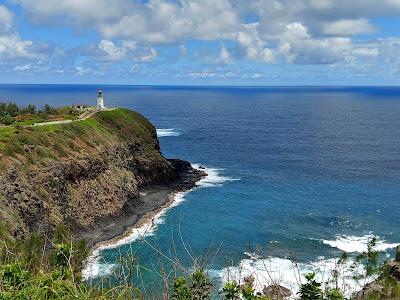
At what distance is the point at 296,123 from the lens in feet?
593

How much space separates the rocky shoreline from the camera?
5847cm

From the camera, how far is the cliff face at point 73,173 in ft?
178

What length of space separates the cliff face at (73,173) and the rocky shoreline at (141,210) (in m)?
1.03

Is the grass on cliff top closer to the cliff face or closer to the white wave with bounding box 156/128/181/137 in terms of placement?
the cliff face

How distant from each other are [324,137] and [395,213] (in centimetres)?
7536

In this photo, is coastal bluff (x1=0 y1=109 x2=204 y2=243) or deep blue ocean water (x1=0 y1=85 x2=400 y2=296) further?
deep blue ocean water (x1=0 y1=85 x2=400 y2=296)

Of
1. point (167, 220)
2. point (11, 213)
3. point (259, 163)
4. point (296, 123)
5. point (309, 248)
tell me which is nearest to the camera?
point (11, 213)

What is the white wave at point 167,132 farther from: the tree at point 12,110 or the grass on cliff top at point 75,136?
the tree at point 12,110

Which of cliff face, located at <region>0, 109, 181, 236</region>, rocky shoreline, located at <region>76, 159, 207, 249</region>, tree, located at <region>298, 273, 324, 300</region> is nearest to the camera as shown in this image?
tree, located at <region>298, 273, 324, 300</region>

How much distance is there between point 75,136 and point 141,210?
1675 centimetres

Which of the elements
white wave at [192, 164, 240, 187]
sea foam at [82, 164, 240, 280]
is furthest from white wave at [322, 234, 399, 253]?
white wave at [192, 164, 240, 187]

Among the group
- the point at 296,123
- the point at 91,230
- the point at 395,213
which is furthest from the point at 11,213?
the point at 296,123

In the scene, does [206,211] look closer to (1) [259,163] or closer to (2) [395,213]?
(2) [395,213]

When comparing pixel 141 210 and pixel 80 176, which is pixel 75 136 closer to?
pixel 80 176
